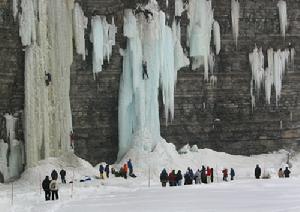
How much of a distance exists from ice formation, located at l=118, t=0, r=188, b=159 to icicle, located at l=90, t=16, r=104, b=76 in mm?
1193

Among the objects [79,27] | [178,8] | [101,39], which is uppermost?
[178,8]

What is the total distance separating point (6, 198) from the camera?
2127cm

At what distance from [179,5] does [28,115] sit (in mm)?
10075

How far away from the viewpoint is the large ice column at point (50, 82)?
2755 centimetres

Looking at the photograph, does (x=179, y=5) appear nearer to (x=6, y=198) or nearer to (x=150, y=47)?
(x=150, y=47)

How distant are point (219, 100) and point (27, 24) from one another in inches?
430

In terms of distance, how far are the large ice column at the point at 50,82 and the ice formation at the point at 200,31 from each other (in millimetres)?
6466

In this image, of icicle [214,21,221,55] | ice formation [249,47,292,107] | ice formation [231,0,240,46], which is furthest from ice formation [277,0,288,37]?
icicle [214,21,221,55]

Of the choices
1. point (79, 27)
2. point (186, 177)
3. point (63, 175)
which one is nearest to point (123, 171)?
point (63, 175)

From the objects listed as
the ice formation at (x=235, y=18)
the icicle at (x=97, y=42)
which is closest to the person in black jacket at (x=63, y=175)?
the icicle at (x=97, y=42)

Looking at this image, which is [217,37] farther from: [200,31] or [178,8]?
[178,8]

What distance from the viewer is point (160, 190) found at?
21.2 meters

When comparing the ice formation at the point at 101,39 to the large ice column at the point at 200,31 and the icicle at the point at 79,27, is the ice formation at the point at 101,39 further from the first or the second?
the large ice column at the point at 200,31

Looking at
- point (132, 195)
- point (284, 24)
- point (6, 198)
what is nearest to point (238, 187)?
point (132, 195)
